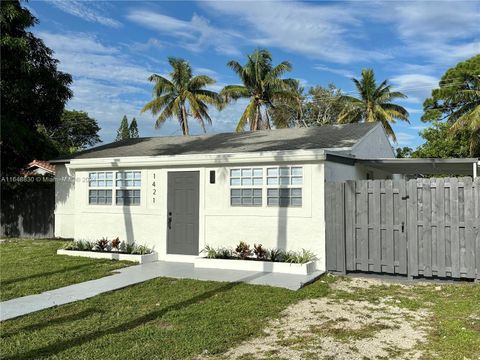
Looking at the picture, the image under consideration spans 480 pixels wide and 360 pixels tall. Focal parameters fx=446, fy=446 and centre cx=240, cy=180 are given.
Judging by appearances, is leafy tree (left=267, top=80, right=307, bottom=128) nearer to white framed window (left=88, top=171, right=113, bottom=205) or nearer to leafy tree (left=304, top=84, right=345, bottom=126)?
leafy tree (left=304, top=84, right=345, bottom=126)

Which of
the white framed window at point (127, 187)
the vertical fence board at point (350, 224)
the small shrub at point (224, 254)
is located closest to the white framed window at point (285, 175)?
the vertical fence board at point (350, 224)

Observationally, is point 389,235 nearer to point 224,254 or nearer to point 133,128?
point 224,254

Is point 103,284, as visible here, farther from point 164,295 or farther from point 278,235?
point 278,235

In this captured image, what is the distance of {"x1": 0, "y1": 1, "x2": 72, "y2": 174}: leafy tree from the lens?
15.6 metres

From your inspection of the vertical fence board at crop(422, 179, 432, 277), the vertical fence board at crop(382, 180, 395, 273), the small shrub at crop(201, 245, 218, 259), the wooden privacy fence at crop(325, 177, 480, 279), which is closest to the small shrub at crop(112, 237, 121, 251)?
the small shrub at crop(201, 245, 218, 259)

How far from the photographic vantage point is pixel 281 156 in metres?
9.43

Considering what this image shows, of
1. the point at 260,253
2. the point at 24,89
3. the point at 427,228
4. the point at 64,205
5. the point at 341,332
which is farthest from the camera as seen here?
the point at 64,205

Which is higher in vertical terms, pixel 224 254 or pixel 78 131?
pixel 78 131

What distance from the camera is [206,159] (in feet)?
33.7

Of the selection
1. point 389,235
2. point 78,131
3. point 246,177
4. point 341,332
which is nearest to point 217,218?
point 246,177

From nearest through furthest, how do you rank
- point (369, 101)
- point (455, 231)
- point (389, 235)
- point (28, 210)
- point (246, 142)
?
→ point (455, 231) < point (389, 235) < point (246, 142) < point (28, 210) < point (369, 101)

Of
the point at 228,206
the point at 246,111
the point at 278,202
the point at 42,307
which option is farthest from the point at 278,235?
the point at 246,111

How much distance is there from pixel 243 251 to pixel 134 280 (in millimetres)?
2443

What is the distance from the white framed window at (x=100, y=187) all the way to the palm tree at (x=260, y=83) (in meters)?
19.7
